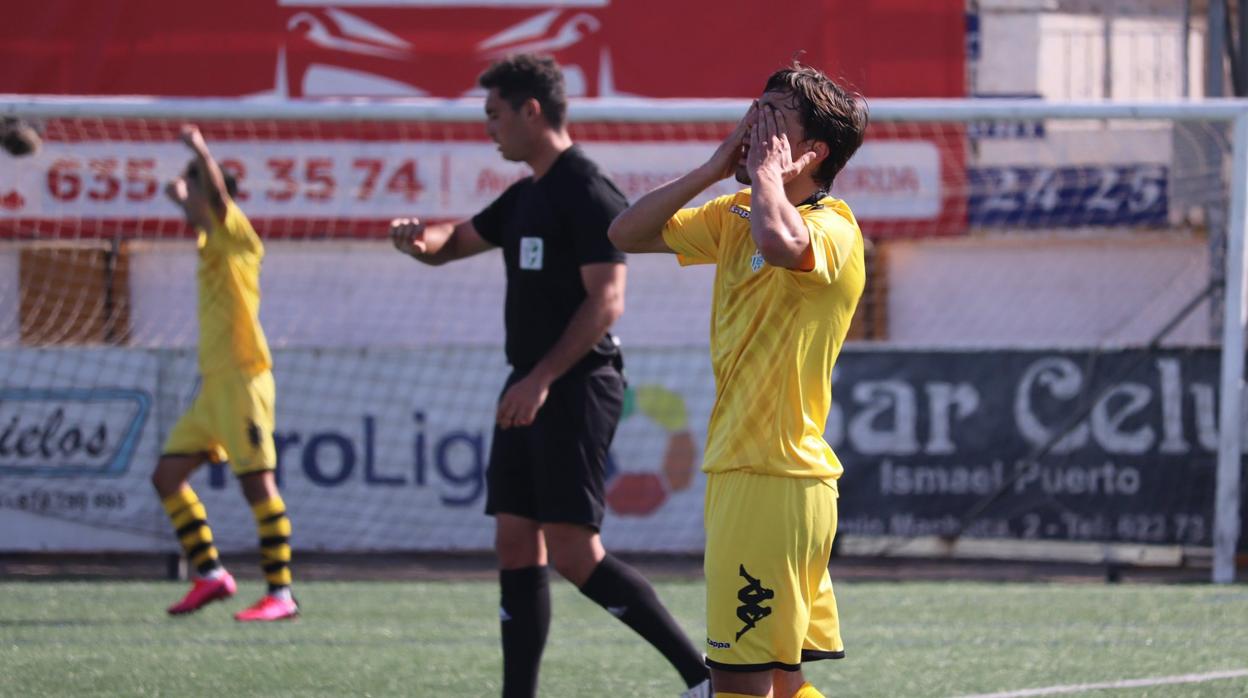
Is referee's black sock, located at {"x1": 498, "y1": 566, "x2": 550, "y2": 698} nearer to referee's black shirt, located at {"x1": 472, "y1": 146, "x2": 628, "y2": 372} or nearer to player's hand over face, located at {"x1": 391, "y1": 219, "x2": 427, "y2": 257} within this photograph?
referee's black shirt, located at {"x1": 472, "y1": 146, "x2": 628, "y2": 372}

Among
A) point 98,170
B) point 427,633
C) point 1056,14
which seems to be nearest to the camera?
point 427,633

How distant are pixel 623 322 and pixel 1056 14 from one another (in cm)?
414

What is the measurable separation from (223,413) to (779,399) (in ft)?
15.0

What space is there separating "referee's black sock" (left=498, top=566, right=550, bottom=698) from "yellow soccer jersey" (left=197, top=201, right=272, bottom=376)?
3.17 metres

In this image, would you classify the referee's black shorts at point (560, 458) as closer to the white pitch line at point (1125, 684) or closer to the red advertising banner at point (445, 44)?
the white pitch line at point (1125, 684)

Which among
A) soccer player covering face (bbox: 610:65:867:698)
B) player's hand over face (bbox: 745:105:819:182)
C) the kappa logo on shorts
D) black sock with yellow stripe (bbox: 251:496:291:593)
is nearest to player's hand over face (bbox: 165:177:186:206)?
black sock with yellow stripe (bbox: 251:496:291:593)

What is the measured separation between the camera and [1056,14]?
12211mm

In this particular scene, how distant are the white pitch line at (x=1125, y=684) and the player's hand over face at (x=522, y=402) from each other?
187 cm

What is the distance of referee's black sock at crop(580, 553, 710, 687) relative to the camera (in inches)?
177

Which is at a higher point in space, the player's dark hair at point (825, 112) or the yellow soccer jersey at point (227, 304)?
the player's dark hair at point (825, 112)

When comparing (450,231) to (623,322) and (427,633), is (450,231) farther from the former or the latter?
(623,322)

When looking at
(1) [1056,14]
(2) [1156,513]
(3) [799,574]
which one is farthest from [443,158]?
(3) [799,574]

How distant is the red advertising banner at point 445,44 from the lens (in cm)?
1189

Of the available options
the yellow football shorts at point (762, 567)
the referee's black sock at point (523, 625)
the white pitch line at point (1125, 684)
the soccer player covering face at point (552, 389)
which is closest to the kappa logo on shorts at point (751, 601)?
the yellow football shorts at point (762, 567)
